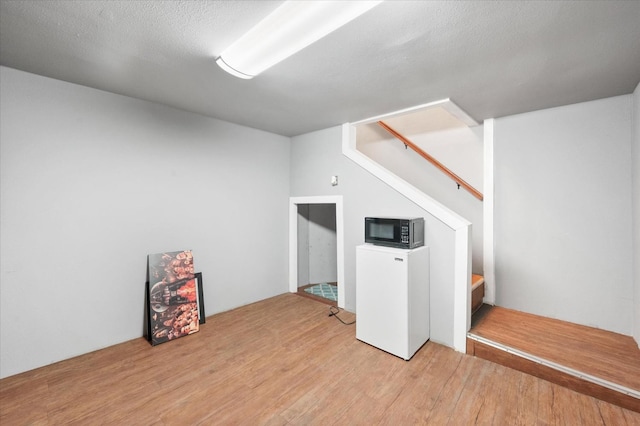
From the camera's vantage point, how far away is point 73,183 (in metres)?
2.20

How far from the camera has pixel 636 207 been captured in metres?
2.12

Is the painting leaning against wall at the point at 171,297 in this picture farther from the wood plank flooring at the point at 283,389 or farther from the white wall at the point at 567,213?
the white wall at the point at 567,213

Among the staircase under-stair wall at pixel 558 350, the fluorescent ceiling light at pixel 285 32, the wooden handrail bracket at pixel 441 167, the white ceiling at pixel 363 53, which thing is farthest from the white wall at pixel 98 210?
the staircase under-stair wall at pixel 558 350

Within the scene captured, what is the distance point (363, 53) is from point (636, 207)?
8.18ft

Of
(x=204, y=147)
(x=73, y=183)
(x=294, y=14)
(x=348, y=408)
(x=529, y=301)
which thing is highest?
(x=294, y=14)

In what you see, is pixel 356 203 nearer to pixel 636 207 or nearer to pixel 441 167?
pixel 441 167

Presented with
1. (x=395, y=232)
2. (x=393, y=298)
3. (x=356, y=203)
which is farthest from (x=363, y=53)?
(x=393, y=298)

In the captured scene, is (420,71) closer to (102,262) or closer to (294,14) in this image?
(294,14)

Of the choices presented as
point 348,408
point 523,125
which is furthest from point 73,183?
point 523,125

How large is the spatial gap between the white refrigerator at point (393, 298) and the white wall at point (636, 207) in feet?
5.08

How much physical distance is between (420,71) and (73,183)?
2894 millimetres

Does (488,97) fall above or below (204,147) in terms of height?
above

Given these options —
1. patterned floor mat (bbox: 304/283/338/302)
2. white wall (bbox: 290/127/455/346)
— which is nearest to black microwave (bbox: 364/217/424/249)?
white wall (bbox: 290/127/455/346)

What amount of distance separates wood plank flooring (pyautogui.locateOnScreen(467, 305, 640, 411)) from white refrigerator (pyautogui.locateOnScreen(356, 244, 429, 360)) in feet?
1.67
